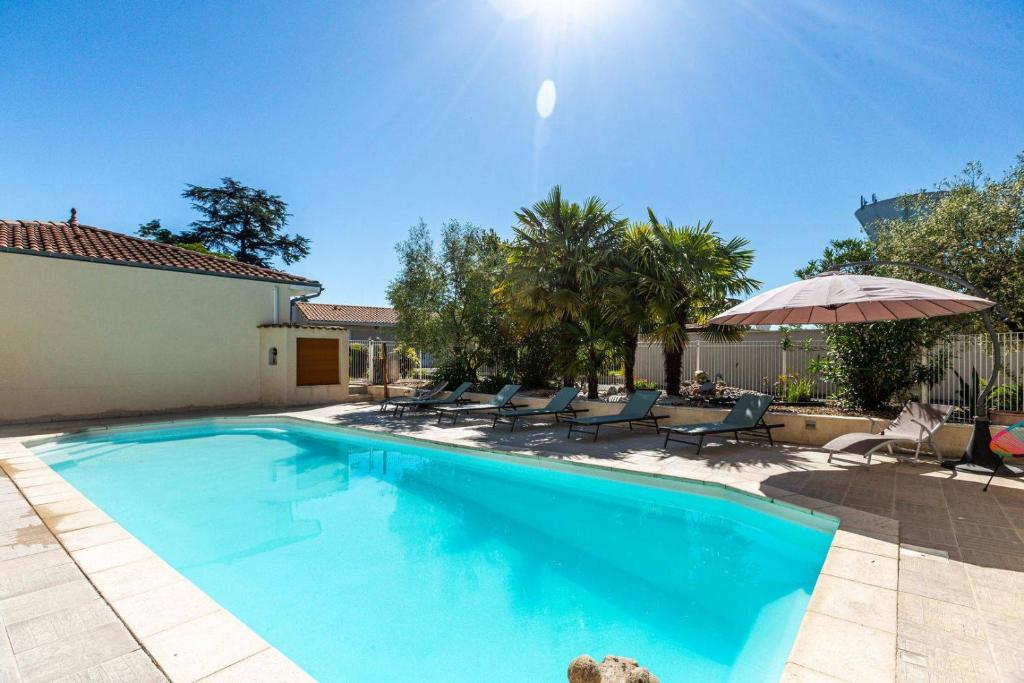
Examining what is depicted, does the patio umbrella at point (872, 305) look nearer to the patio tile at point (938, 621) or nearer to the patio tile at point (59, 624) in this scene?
the patio tile at point (938, 621)

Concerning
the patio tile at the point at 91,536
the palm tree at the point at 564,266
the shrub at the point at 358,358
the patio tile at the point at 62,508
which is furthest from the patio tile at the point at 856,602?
the shrub at the point at 358,358

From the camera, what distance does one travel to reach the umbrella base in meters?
6.32

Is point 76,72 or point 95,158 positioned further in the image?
point 95,158

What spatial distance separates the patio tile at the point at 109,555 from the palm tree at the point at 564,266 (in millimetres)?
8896

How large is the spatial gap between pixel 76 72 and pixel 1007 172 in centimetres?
2124

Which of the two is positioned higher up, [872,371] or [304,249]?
[304,249]

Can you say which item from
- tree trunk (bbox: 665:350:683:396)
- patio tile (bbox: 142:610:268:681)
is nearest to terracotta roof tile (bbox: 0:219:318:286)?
tree trunk (bbox: 665:350:683:396)

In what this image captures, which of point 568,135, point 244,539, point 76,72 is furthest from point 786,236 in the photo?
point 76,72

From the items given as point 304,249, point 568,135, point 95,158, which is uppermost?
point 304,249

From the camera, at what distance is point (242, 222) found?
3850 centimetres

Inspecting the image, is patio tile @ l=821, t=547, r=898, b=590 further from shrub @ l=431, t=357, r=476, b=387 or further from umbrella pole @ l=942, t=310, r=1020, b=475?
shrub @ l=431, t=357, r=476, b=387

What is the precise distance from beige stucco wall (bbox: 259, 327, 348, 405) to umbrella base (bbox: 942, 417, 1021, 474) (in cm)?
1568

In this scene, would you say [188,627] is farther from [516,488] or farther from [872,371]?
[872,371]

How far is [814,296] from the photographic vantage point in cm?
588
